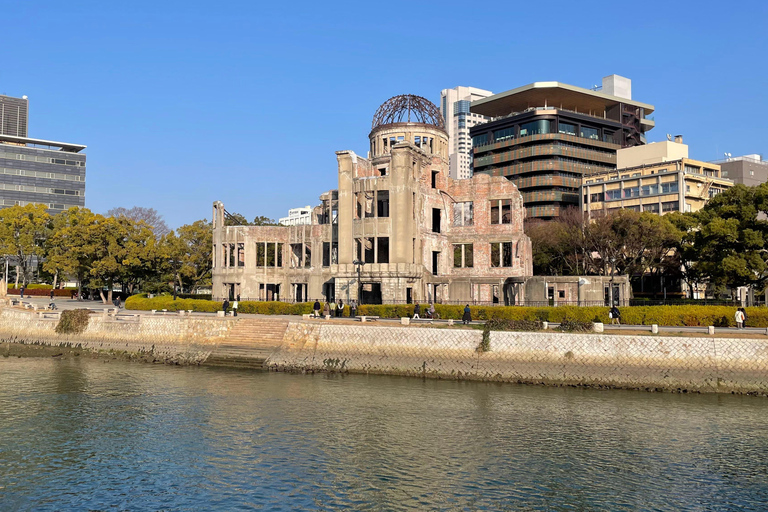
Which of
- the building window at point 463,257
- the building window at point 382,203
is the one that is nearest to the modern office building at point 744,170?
the building window at point 463,257

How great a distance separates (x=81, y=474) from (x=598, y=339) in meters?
27.5

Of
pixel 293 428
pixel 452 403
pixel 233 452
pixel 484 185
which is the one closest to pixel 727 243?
pixel 484 185

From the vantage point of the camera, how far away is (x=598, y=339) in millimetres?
35594

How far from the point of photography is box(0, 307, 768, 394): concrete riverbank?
33.4 meters

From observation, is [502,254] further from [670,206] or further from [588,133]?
[588,133]

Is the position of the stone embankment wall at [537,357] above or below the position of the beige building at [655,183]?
below

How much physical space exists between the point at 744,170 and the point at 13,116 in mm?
207701

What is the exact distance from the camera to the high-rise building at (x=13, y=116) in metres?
192

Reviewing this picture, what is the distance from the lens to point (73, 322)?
51.2 metres

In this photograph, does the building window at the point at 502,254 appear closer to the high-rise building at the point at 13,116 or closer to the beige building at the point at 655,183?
the beige building at the point at 655,183

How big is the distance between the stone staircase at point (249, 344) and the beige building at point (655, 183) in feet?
216

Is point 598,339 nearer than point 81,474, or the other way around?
point 81,474

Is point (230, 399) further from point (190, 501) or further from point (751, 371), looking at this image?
point (751, 371)

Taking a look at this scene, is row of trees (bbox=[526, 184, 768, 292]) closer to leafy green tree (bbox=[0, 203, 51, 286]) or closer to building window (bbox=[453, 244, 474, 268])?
building window (bbox=[453, 244, 474, 268])
